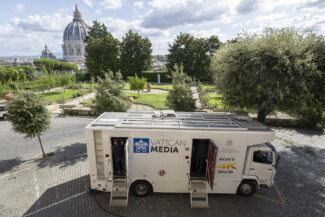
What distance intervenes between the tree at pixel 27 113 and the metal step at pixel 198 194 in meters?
9.70

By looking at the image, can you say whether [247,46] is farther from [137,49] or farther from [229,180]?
[137,49]

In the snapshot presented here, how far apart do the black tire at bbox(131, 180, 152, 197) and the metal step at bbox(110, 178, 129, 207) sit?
634mm

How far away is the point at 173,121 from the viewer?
8.27m

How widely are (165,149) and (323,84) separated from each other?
34.8 feet

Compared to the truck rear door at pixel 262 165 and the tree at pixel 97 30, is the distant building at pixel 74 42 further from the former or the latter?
the truck rear door at pixel 262 165

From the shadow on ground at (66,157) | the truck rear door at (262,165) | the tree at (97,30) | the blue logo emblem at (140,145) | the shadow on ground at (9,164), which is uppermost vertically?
the tree at (97,30)

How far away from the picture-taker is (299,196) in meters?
8.69

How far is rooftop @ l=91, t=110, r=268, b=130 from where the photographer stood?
7.61 meters

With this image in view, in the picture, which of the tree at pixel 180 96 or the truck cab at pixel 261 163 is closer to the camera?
the truck cab at pixel 261 163

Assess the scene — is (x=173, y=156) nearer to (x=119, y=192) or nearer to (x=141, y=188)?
(x=141, y=188)

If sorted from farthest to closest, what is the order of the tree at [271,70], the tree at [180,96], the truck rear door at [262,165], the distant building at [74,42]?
the distant building at [74,42]
the tree at [180,96]
the tree at [271,70]
the truck rear door at [262,165]

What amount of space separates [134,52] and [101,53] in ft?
30.3

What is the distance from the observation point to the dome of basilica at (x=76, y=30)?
14050 cm

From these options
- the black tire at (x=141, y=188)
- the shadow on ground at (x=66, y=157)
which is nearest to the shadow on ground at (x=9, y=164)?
the shadow on ground at (x=66, y=157)
